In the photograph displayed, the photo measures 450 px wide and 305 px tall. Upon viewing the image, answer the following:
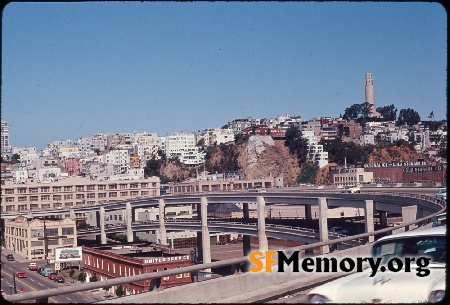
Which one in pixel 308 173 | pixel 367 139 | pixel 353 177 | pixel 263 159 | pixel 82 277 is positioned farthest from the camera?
pixel 367 139

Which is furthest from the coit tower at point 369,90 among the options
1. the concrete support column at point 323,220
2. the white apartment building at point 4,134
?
the concrete support column at point 323,220

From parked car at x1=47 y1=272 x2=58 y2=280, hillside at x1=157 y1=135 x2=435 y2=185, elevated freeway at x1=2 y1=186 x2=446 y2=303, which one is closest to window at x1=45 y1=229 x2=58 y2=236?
elevated freeway at x1=2 y1=186 x2=446 y2=303

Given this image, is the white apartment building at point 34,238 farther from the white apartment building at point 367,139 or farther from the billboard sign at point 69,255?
the white apartment building at point 367,139

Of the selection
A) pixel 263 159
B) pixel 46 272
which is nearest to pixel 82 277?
pixel 46 272

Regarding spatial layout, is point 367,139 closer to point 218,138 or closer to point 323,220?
point 218,138

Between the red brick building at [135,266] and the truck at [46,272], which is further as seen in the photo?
the truck at [46,272]

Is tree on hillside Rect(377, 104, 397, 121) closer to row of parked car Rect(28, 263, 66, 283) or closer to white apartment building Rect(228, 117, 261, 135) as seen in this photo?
white apartment building Rect(228, 117, 261, 135)
